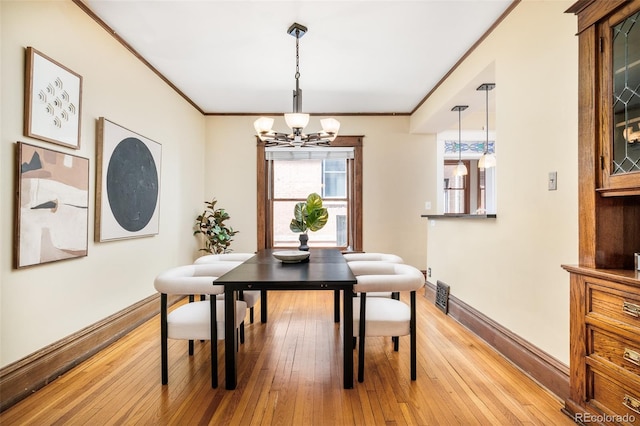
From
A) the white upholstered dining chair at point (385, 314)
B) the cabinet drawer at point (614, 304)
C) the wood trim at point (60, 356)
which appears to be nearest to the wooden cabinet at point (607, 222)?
the cabinet drawer at point (614, 304)

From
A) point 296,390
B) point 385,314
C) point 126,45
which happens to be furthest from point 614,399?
point 126,45

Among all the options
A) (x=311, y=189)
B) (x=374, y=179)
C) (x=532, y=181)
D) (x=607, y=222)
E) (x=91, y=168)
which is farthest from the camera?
(x=311, y=189)

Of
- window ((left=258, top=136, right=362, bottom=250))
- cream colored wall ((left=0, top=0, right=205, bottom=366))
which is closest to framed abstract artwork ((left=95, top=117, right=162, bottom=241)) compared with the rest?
cream colored wall ((left=0, top=0, right=205, bottom=366))

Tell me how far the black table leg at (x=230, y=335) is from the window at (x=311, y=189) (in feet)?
11.3

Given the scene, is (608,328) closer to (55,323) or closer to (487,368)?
(487,368)

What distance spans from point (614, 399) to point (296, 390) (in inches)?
64.5

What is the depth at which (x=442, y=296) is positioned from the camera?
387 cm

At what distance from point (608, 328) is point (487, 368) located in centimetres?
100

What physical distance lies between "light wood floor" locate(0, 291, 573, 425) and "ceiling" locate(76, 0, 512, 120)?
2.72m

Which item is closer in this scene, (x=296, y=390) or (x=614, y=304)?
(x=614, y=304)

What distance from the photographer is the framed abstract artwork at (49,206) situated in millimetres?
2029

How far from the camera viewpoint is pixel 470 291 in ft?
10.8

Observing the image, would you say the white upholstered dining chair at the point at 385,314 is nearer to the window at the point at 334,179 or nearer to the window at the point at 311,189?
the window at the point at 311,189

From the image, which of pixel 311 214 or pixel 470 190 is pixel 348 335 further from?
pixel 470 190
